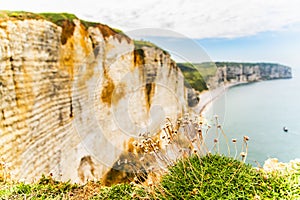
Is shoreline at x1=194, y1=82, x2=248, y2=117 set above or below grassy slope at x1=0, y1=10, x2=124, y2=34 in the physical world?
below

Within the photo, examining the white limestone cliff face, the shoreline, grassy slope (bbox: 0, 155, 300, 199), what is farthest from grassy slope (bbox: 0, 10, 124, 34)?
the shoreline

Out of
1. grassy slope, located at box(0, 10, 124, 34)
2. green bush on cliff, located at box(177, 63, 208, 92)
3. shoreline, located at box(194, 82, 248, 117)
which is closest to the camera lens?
grassy slope, located at box(0, 10, 124, 34)

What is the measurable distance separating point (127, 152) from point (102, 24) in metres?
5.85

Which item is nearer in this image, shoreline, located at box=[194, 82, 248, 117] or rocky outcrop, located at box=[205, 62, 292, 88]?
shoreline, located at box=[194, 82, 248, 117]

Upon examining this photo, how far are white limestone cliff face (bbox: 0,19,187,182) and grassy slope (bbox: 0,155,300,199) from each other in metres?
0.53

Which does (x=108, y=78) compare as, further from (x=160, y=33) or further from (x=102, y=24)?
(x=160, y=33)

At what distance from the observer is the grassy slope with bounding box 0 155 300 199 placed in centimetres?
180

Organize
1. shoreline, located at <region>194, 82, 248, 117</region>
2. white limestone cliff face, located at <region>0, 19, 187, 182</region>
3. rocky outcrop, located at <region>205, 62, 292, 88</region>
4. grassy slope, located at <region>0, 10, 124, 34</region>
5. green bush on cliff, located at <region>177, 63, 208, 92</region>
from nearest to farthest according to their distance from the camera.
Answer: white limestone cliff face, located at <region>0, 19, 187, 182</region> → grassy slope, located at <region>0, 10, 124, 34</region> → shoreline, located at <region>194, 82, 248, 117</region> → green bush on cliff, located at <region>177, 63, 208, 92</region> → rocky outcrop, located at <region>205, 62, 292, 88</region>

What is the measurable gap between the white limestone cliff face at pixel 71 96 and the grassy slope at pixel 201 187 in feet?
1.73

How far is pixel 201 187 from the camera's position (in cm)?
185

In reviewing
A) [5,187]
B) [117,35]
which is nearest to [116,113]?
[117,35]

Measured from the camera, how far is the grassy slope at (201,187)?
5.90 ft

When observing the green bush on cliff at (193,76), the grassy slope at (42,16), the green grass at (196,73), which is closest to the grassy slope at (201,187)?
the grassy slope at (42,16)

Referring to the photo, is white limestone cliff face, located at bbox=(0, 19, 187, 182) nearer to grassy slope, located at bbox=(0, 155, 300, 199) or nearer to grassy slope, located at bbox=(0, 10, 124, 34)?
grassy slope, located at bbox=(0, 10, 124, 34)
